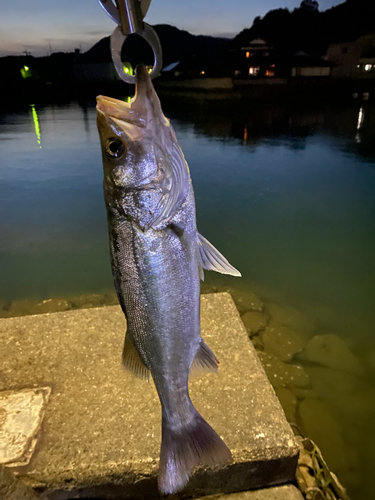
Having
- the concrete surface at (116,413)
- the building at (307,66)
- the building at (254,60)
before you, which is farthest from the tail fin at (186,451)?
the building at (307,66)

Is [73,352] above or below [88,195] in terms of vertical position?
above

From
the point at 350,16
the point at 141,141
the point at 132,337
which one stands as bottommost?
the point at 132,337

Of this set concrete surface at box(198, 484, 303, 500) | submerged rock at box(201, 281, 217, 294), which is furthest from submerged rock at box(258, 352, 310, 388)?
submerged rock at box(201, 281, 217, 294)

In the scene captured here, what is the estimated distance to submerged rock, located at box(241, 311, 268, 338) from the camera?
14.7ft

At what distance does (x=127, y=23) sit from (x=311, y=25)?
232 feet

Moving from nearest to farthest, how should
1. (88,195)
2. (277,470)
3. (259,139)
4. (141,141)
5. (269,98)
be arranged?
(141,141), (277,470), (88,195), (259,139), (269,98)

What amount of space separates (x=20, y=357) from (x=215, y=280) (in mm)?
3489

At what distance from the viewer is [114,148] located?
4.77 ft

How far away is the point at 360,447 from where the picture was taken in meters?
3.26

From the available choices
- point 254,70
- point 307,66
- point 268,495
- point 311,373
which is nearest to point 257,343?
point 311,373

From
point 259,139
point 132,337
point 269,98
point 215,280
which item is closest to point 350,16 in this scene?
point 269,98

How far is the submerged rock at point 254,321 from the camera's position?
4480mm

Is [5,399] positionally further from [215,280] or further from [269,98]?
[269,98]

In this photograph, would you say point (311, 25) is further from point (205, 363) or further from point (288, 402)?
point (205, 363)
